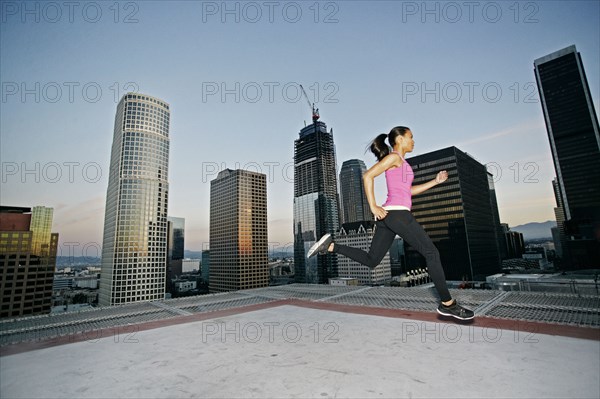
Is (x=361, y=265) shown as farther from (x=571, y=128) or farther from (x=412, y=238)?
(x=571, y=128)

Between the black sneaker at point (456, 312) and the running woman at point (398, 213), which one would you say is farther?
the black sneaker at point (456, 312)

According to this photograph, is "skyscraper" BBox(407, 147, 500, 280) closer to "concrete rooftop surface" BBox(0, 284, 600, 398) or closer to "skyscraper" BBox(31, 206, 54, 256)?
"concrete rooftop surface" BBox(0, 284, 600, 398)

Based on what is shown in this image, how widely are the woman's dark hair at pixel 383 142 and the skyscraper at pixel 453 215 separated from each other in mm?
113601

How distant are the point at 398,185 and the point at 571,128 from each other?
7137 inches

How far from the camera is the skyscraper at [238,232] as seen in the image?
151500mm

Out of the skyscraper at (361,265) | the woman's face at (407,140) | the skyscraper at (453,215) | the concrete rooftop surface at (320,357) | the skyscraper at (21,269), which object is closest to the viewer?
the concrete rooftop surface at (320,357)

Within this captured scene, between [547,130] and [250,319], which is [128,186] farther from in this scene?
[547,130]

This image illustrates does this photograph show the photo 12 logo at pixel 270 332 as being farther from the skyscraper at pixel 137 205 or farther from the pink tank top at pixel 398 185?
the skyscraper at pixel 137 205

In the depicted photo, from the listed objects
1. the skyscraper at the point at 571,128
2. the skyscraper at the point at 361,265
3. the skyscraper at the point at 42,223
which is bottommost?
the skyscraper at the point at 361,265

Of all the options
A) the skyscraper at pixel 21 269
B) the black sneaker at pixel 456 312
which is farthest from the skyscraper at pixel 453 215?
the skyscraper at pixel 21 269

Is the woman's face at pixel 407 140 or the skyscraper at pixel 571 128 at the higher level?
the skyscraper at pixel 571 128

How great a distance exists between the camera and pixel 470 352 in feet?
11.2

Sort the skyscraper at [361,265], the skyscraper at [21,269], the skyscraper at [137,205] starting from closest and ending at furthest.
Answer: the skyscraper at [21,269] < the skyscraper at [137,205] < the skyscraper at [361,265]

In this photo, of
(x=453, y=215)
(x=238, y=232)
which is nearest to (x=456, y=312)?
(x=453, y=215)
